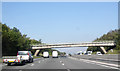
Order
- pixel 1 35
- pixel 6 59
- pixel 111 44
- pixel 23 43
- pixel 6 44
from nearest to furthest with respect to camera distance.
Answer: pixel 6 59, pixel 1 35, pixel 6 44, pixel 23 43, pixel 111 44

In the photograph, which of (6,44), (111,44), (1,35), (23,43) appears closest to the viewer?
(1,35)

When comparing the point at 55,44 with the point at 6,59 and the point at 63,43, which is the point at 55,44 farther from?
the point at 6,59

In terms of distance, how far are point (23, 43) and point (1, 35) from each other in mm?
23773

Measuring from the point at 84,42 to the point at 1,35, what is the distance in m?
43.2

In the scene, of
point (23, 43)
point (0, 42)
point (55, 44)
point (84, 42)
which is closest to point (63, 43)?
point (55, 44)

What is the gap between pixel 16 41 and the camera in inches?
3100

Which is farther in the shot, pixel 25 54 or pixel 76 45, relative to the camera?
pixel 76 45

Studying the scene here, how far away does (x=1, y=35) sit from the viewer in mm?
62125

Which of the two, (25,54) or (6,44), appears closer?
(25,54)

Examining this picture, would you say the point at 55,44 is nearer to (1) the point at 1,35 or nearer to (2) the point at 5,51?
(2) the point at 5,51

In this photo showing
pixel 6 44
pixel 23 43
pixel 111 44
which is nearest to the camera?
pixel 6 44

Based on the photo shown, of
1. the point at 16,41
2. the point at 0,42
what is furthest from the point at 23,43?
the point at 0,42

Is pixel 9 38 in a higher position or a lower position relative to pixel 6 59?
higher

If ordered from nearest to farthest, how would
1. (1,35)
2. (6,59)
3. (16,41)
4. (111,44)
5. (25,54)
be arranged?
(6,59)
(25,54)
(1,35)
(16,41)
(111,44)
